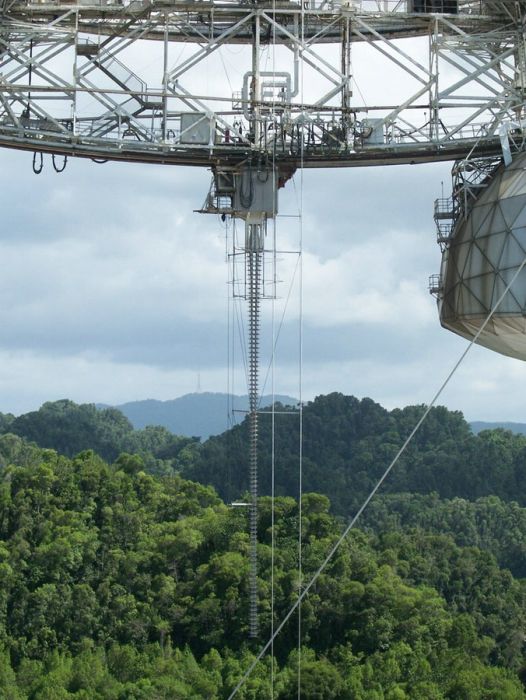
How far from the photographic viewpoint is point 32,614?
65875mm

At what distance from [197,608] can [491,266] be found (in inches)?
1330

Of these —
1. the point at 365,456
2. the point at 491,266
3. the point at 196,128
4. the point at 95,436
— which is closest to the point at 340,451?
the point at 365,456

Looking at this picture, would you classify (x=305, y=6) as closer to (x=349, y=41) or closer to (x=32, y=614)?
(x=349, y=41)

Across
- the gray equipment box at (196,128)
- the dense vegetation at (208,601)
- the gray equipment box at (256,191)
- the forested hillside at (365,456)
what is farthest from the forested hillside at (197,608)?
the forested hillside at (365,456)

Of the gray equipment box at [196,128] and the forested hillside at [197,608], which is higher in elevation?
the gray equipment box at [196,128]

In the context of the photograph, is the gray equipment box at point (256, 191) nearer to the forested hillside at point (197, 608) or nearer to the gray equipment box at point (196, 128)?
the gray equipment box at point (196, 128)

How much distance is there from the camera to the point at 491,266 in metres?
35.7

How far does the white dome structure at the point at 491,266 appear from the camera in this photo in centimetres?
3491

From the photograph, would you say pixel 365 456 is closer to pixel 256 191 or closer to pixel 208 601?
pixel 208 601

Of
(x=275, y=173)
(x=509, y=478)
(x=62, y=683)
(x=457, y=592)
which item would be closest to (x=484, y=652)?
(x=457, y=592)

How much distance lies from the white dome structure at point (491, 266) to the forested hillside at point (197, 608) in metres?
24.4

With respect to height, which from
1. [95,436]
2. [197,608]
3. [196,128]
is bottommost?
[197,608]

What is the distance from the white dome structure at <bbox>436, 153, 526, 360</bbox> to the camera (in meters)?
34.9

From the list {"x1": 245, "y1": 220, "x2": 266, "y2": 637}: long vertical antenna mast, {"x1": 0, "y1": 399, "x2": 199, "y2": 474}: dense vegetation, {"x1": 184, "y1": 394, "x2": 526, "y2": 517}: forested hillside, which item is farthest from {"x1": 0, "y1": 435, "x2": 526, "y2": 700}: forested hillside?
{"x1": 0, "y1": 399, "x2": 199, "y2": 474}: dense vegetation
